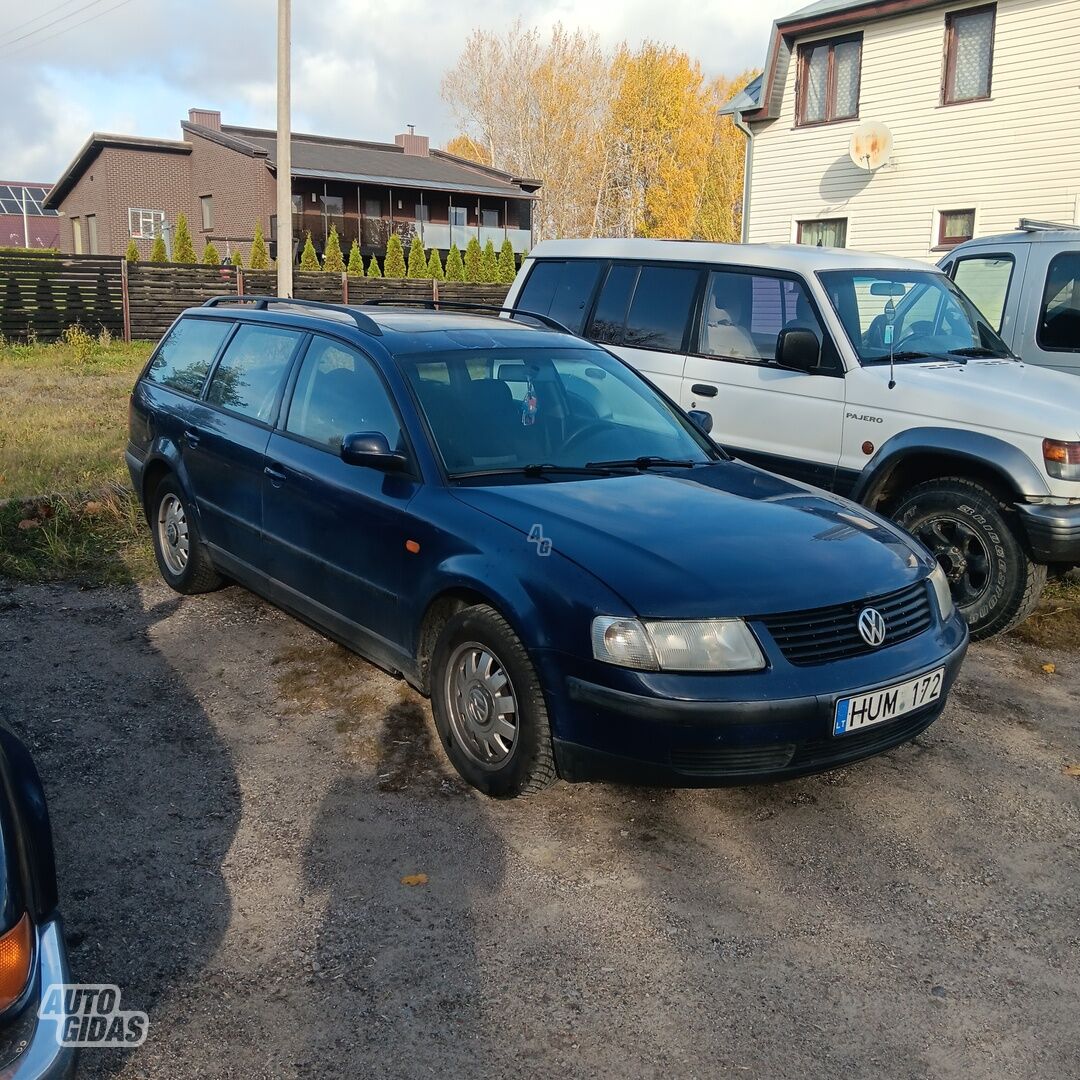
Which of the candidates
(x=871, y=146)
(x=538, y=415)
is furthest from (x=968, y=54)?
(x=538, y=415)

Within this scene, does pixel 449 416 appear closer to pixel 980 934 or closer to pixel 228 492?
pixel 228 492

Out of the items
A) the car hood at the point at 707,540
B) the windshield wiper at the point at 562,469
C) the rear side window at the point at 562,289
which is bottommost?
the car hood at the point at 707,540

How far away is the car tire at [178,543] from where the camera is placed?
243 inches

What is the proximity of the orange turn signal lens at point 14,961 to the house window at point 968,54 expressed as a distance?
1943 centimetres

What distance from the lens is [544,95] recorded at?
59.2 meters

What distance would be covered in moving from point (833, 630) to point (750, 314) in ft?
12.1

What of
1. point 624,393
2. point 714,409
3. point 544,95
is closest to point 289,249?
point 714,409

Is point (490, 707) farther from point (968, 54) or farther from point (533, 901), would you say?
point (968, 54)

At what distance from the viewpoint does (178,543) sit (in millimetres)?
6426

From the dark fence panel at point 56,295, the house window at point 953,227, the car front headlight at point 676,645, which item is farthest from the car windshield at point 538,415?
the dark fence panel at point 56,295

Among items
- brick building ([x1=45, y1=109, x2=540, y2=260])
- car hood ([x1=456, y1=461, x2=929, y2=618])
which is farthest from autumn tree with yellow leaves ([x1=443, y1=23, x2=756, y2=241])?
car hood ([x1=456, y1=461, x2=929, y2=618])

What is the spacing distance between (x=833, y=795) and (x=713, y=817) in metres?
0.52

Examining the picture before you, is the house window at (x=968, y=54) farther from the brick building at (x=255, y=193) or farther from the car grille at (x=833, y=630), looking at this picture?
the brick building at (x=255, y=193)

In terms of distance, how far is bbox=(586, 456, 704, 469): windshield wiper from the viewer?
4.75 m
